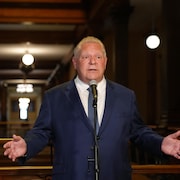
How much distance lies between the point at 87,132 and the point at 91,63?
353mm

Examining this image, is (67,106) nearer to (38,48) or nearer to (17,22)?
(17,22)

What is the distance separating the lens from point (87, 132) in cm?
257

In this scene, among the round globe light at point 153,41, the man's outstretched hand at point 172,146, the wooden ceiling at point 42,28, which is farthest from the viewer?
the wooden ceiling at point 42,28

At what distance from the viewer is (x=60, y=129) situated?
2631 millimetres

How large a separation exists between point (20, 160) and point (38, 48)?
47.1 feet

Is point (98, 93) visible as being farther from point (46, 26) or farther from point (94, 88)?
point (46, 26)

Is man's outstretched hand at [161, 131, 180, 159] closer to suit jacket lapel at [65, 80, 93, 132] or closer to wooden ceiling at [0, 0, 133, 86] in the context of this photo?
suit jacket lapel at [65, 80, 93, 132]

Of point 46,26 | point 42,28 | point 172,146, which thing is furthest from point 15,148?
point 42,28

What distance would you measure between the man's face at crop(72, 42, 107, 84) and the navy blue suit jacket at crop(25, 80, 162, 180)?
154 millimetres

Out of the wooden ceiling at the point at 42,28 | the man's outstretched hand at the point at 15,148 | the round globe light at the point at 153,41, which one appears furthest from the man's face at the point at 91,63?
the wooden ceiling at the point at 42,28

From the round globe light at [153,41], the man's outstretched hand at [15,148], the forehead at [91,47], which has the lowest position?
the man's outstretched hand at [15,148]

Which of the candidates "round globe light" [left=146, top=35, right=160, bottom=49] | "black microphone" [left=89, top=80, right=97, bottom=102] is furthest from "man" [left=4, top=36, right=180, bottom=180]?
"round globe light" [left=146, top=35, right=160, bottom=49]

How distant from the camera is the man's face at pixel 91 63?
2559 millimetres

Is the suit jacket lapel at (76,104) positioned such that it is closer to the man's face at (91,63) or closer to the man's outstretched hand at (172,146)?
the man's face at (91,63)
